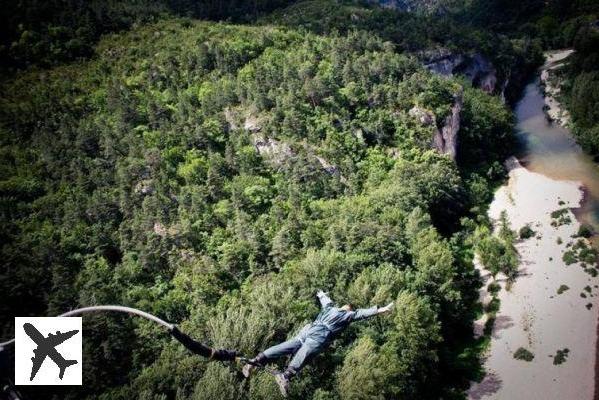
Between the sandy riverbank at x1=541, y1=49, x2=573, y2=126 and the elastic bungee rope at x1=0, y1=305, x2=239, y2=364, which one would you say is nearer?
the elastic bungee rope at x1=0, y1=305, x2=239, y2=364

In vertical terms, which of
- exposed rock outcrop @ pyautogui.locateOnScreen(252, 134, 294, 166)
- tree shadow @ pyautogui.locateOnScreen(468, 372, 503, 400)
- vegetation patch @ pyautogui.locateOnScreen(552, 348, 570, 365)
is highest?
exposed rock outcrop @ pyautogui.locateOnScreen(252, 134, 294, 166)

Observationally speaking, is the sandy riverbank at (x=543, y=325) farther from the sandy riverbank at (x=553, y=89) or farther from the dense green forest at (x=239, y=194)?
the sandy riverbank at (x=553, y=89)

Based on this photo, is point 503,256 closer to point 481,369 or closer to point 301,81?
point 481,369

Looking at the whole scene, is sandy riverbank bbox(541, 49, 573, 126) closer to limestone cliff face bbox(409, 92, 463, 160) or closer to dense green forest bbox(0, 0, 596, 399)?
dense green forest bbox(0, 0, 596, 399)

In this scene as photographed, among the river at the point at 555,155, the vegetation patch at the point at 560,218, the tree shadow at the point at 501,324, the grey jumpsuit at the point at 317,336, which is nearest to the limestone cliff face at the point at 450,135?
the river at the point at 555,155

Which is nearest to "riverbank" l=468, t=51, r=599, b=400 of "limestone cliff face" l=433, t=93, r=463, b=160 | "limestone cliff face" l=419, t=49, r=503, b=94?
"limestone cliff face" l=433, t=93, r=463, b=160

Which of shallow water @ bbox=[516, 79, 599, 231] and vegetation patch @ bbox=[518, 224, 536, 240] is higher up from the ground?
shallow water @ bbox=[516, 79, 599, 231]
